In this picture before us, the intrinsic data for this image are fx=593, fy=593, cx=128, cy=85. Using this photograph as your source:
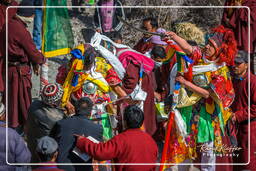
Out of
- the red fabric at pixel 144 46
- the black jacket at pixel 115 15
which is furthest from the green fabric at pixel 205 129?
the black jacket at pixel 115 15

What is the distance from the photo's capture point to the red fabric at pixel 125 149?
493 centimetres

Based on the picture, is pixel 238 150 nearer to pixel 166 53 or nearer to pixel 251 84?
pixel 251 84

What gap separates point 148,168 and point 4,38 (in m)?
2.79

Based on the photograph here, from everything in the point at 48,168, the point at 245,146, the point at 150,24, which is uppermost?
the point at 150,24

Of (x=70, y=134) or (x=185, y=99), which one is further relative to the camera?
(x=185, y=99)

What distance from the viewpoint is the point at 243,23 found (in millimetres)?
8367

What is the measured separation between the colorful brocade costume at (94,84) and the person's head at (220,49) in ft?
3.32

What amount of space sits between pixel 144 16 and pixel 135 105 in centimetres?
384

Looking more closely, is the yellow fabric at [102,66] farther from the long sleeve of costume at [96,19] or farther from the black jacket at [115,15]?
the long sleeve of costume at [96,19]

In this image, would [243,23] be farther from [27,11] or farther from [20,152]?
[20,152]

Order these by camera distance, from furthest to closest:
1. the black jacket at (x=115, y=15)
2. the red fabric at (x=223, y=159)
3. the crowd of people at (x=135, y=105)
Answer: the black jacket at (x=115, y=15), the red fabric at (x=223, y=159), the crowd of people at (x=135, y=105)

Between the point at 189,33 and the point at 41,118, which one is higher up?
the point at 189,33

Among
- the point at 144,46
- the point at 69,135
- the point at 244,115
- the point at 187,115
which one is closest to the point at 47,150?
the point at 69,135

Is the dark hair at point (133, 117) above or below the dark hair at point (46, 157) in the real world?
above
